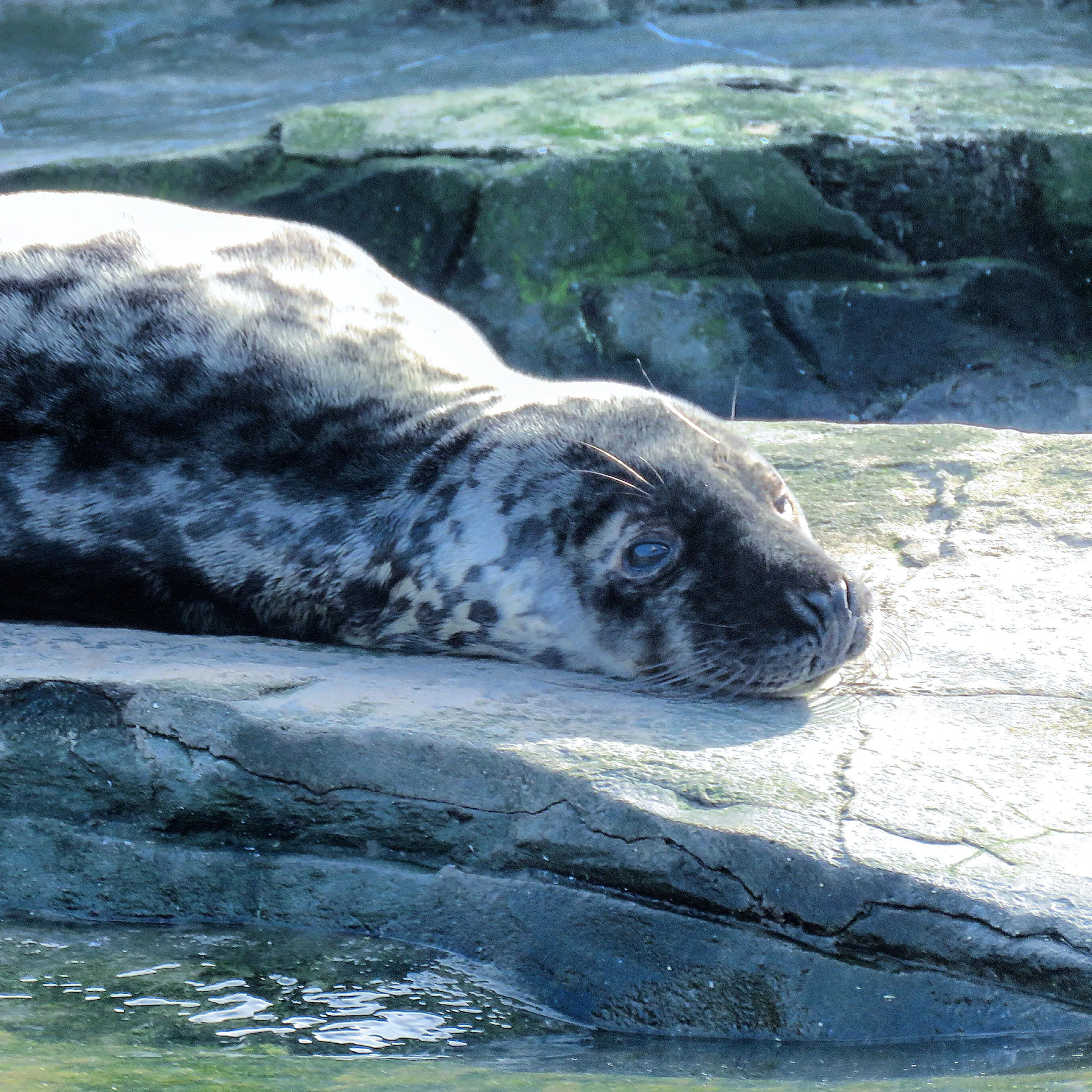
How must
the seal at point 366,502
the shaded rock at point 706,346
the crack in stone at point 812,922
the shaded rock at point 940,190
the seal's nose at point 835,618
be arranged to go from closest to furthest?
the crack in stone at point 812,922 → the seal's nose at point 835,618 → the seal at point 366,502 → the shaded rock at point 706,346 → the shaded rock at point 940,190

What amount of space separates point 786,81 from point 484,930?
5.65m

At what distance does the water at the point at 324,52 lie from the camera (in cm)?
769

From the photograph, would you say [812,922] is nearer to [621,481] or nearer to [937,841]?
[937,841]

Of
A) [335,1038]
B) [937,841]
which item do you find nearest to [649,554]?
[937,841]

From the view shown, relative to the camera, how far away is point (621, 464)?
3104 millimetres

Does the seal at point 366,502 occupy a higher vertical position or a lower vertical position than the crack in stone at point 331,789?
higher

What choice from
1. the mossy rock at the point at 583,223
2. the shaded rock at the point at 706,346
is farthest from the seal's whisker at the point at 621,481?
the mossy rock at the point at 583,223

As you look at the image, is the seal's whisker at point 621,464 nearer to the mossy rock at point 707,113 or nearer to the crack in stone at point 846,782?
the crack in stone at point 846,782

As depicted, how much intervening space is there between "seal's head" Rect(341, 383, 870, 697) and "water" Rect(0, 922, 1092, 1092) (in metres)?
0.86

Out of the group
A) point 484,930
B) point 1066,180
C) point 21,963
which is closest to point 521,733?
point 484,930

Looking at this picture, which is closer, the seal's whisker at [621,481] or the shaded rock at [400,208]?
the seal's whisker at [621,481]

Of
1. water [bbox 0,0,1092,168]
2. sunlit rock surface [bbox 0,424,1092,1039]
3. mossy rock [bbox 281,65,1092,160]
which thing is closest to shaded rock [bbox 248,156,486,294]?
mossy rock [bbox 281,65,1092,160]

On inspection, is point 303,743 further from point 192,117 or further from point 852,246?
point 192,117

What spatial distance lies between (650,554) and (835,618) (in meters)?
0.39
